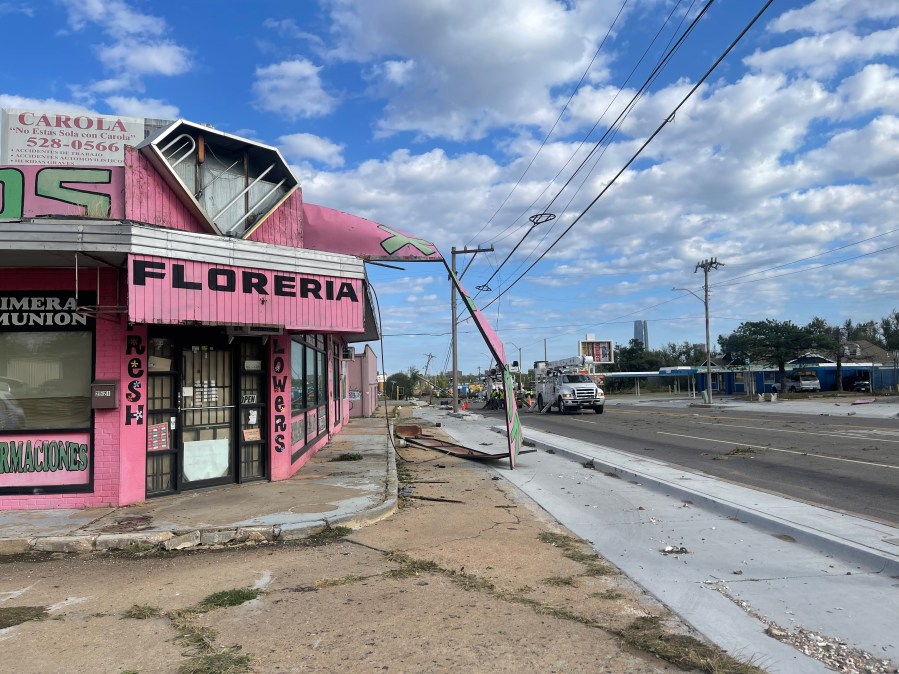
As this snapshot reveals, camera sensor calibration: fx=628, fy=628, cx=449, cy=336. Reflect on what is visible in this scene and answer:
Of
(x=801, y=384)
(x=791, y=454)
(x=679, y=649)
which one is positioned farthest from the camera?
(x=801, y=384)

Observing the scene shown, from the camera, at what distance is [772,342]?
176 ft

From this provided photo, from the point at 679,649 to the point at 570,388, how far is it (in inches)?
1174

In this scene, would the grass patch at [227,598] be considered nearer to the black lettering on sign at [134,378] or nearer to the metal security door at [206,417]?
the black lettering on sign at [134,378]

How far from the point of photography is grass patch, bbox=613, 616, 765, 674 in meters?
3.87

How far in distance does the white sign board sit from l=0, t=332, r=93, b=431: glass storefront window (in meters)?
2.93

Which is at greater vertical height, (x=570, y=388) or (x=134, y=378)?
(x=134, y=378)

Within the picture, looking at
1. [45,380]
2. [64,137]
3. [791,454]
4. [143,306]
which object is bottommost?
[791,454]

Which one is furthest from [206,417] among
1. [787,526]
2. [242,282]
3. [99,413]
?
[787,526]

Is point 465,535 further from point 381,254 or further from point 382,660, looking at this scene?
point 381,254

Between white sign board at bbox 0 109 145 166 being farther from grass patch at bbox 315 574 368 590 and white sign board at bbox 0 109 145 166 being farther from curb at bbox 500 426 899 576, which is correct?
curb at bbox 500 426 899 576

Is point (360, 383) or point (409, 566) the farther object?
point (360, 383)

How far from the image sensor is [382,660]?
408 centimetres

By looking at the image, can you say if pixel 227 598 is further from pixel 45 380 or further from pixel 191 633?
pixel 45 380

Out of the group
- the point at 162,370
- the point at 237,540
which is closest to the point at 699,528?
the point at 237,540
